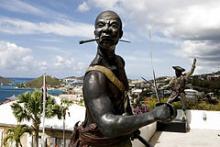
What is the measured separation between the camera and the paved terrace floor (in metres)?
12.1

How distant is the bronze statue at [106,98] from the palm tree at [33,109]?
16668 millimetres

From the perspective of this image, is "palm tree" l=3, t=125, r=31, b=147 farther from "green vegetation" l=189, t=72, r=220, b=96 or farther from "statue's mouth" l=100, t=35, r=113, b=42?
"statue's mouth" l=100, t=35, r=113, b=42

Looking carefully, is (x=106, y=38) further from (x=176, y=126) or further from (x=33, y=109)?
(x=33, y=109)

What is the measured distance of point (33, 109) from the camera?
18891mm

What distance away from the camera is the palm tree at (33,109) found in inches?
742

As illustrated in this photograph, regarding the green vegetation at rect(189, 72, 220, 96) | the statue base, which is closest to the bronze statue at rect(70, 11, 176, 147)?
the statue base

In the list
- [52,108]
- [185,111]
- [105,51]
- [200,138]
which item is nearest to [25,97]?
[52,108]

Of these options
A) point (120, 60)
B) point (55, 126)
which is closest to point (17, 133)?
point (55, 126)

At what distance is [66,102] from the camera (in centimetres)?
1973

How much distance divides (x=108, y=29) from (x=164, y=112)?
0.63 m

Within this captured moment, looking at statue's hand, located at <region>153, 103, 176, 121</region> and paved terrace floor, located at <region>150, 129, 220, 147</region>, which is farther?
paved terrace floor, located at <region>150, 129, 220, 147</region>

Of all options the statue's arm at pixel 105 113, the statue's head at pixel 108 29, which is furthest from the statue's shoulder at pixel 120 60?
the statue's arm at pixel 105 113

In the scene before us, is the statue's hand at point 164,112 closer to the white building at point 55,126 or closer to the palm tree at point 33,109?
the white building at point 55,126

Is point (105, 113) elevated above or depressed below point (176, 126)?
above
